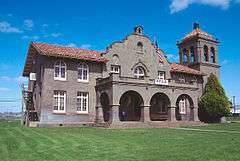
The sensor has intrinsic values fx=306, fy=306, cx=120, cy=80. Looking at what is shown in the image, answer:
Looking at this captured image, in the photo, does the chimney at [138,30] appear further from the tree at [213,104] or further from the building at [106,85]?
the tree at [213,104]

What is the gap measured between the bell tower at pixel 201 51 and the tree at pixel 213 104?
235 cm

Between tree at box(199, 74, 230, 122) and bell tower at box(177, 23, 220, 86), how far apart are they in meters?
2.35

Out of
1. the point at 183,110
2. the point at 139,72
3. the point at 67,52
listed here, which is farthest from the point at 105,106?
the point at 183,110

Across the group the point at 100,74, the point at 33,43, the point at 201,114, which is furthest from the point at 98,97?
the point at 201,114

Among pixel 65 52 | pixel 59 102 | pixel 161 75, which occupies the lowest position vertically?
pixel 59 102

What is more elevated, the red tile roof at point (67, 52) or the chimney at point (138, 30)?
the chimney at point (138, 30)

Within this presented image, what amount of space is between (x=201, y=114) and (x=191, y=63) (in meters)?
8.10

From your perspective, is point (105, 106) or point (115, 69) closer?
point (105, 106)

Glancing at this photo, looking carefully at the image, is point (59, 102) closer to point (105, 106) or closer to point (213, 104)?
point (105, 106)

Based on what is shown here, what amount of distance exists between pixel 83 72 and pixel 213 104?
17.5 metres

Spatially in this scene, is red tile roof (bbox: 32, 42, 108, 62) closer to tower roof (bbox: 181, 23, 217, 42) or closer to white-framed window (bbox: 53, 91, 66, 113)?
white-framed window (bbox: 53, 91, 66, 113)

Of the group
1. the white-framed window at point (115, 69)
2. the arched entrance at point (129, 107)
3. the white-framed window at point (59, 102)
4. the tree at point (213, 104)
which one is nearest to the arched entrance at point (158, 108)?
the arched entrance at point (129, 107)

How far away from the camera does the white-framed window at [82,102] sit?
31.5 meters

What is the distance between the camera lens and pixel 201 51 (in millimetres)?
42875
